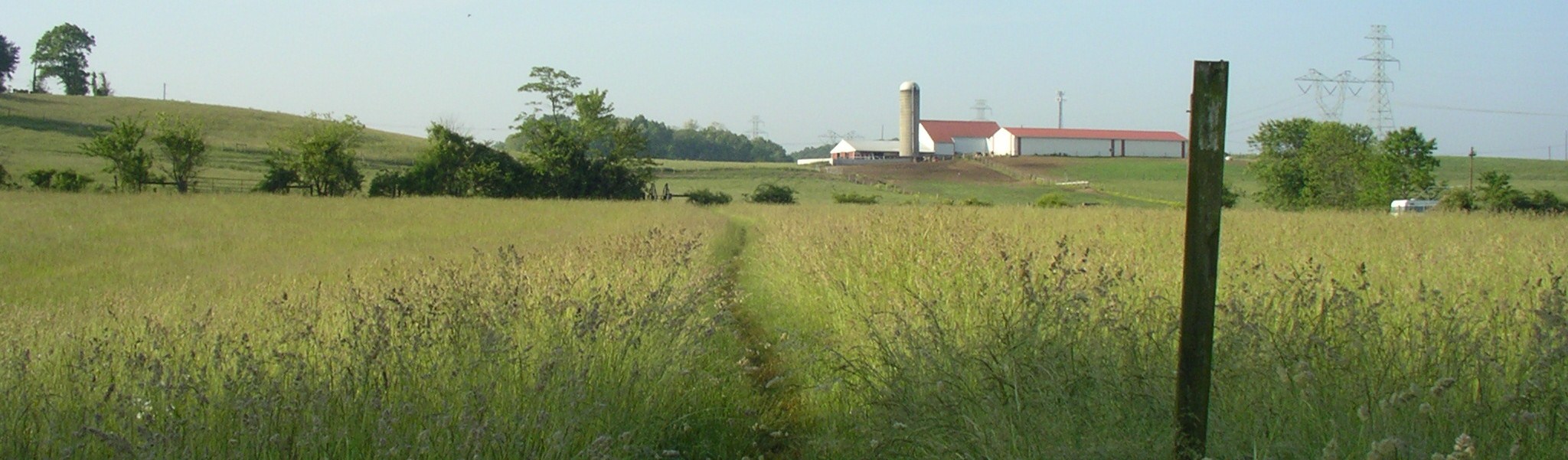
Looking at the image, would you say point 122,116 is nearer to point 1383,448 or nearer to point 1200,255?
point 1200,255

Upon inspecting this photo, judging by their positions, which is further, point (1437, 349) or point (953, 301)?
point (953, 301)

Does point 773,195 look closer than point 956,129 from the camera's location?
Yes

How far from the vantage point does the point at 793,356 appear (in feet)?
24.9

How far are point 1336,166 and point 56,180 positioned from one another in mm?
59212

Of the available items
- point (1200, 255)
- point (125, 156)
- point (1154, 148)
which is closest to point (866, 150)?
point (1154, 148)

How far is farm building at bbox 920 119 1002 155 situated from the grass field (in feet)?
362

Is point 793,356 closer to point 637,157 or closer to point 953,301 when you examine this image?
point 953,301

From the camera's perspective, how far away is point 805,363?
7203 millimetres

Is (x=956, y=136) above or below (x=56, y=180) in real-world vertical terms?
above

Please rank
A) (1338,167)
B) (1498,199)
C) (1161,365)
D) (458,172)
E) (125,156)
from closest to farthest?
(1161,365), (1498,199), (125,156), (458,172), (1338,167)

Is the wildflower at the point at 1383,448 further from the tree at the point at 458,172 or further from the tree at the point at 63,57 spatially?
the tree at the point at 63,57

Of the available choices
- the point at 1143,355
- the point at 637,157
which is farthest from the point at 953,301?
the point at 637,157

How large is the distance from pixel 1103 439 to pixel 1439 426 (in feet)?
3.80

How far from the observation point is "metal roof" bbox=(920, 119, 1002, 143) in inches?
4746
